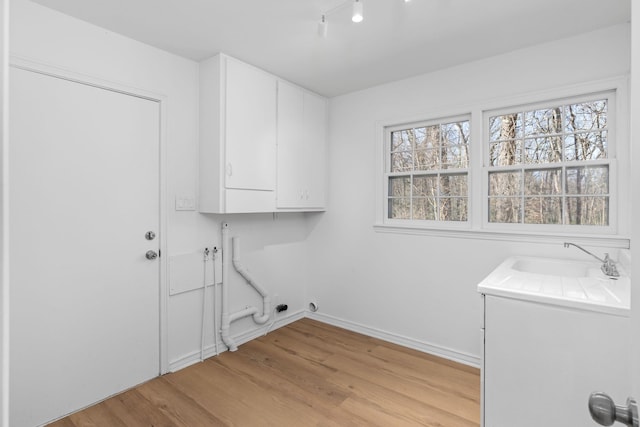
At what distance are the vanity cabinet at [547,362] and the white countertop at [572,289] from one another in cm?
3

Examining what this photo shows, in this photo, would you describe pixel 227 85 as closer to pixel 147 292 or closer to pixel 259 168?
pixel 259 168

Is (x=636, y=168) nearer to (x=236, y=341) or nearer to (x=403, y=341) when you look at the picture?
(x=403, y=341)

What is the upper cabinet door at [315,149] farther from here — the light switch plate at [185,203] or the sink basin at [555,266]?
the sink basin at [555,266]

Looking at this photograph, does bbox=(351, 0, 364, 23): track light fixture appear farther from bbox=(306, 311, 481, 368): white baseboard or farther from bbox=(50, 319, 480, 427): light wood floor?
bbox=(306, 311, 481, 368): white baseboard

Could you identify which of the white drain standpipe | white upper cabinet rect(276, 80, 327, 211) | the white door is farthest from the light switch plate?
white upper cabinet rect(276, 80, 327, 211)

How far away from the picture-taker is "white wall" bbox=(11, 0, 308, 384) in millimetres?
1996

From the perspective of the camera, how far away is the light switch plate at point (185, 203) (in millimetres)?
2635

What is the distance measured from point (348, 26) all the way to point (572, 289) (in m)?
2.04

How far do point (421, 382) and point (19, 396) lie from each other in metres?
2.56

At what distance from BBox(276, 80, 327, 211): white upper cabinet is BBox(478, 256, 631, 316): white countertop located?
1.91 m

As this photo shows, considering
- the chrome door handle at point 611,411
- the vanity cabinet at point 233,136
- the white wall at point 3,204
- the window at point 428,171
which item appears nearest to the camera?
the white wall at point 3,204

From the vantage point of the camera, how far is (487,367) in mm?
1689

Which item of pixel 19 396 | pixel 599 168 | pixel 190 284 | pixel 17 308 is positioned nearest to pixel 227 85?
pixel 190 284

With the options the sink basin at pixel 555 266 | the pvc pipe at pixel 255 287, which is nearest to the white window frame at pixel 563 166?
the sink basin at pixel 555 266
